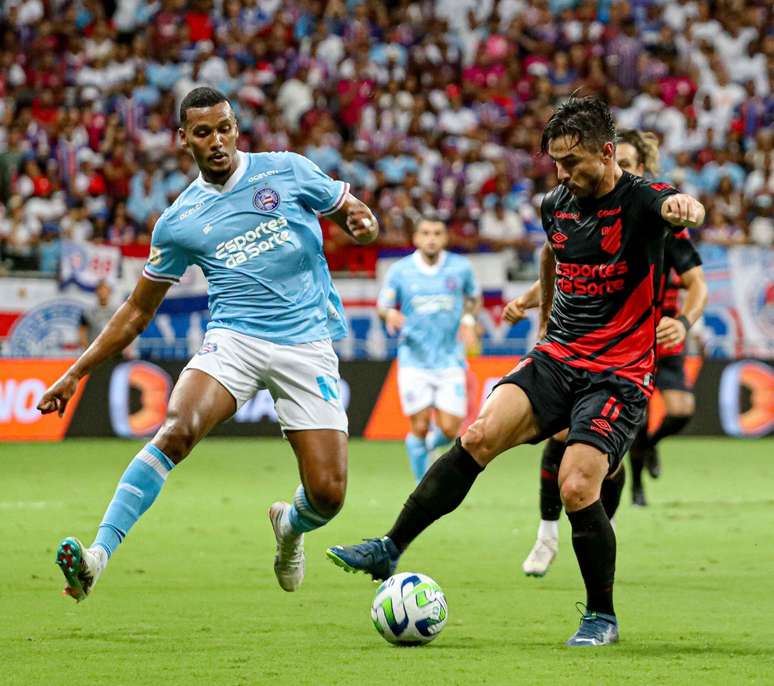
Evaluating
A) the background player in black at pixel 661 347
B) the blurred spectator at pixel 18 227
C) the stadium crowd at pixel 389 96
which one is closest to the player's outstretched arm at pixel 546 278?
the background player in black at pixel 661 347

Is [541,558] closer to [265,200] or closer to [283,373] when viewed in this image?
[283,373]

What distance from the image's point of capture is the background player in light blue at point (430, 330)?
1362 centimetres

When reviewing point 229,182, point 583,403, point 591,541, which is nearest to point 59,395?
point 229,182

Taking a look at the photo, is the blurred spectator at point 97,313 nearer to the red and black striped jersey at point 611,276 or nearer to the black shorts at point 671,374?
the black shorts at point 671,374

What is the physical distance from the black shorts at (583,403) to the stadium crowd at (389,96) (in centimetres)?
1340

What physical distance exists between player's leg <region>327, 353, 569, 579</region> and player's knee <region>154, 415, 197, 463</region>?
92 cm

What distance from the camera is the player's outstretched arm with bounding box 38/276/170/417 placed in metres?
6.90

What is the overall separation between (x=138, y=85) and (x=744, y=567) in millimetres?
16731

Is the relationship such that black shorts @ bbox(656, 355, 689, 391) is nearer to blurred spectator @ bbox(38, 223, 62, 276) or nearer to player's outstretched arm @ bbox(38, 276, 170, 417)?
player's outstretched arm @ bbox(38, 276, 170, 417)

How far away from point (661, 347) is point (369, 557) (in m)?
2.48

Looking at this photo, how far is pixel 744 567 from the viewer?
888 cm

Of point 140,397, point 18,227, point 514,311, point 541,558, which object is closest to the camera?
point 514,311

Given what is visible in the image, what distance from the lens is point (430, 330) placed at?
13.8 meters

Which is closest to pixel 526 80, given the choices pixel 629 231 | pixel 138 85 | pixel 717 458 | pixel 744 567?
pixel 138 85
